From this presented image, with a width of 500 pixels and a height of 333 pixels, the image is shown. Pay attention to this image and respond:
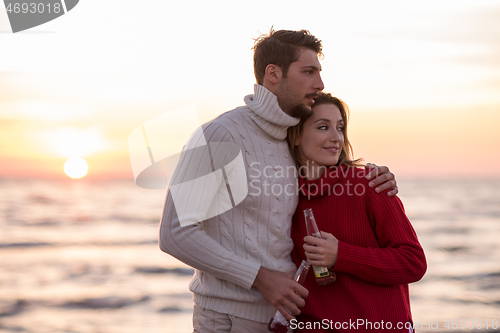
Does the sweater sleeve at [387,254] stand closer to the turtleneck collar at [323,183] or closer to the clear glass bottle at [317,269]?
the clear glass bottle at [317,269]

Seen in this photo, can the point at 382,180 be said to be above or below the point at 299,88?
below

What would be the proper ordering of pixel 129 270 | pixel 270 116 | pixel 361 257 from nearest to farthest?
pixel 361 257 → pixel 270 116 → pixel 129 270

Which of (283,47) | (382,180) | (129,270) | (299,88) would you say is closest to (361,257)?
(382,180)

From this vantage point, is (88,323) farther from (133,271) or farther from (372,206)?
(372,206)

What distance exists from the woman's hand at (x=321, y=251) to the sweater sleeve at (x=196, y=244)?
0.29m

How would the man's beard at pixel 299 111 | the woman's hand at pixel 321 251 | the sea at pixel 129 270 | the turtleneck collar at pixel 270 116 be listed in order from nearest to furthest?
the woman's hand at pixel 321 251, the turtleneck collar at pixel 270 116, the man's beard at pixel 299 111, the sea at pixel 129 270

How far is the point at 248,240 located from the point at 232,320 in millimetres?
431

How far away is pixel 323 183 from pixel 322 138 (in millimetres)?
316

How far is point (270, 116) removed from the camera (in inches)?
105

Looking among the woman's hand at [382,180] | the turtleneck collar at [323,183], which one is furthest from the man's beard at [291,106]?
the woman's hand at [382,180]

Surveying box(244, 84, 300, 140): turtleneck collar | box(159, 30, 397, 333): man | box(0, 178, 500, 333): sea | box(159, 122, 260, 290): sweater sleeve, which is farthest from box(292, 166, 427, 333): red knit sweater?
box(0, 178, 500, 333): sea

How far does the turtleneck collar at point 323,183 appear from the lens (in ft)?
8.60

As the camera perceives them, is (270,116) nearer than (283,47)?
Yes

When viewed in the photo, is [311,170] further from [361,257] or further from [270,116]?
[361,257]
